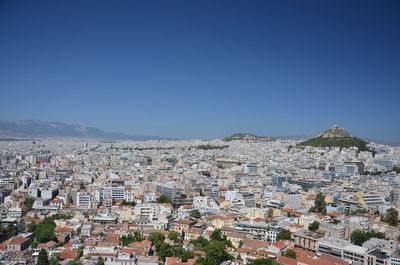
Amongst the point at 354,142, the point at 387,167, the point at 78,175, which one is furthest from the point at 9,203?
the point at 354,142

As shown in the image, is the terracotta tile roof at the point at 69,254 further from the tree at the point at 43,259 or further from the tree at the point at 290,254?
the tree at the point at 290,254

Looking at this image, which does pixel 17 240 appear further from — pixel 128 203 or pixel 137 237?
pixel 128 203

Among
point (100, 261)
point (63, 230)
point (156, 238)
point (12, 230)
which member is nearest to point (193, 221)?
point (156, 238)

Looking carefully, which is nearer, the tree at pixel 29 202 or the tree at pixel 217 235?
the tree at pixel 217 235

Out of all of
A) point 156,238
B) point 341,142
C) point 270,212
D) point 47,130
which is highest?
point 47,130

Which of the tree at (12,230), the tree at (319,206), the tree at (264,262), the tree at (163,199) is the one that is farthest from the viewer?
the tree at (163,199)

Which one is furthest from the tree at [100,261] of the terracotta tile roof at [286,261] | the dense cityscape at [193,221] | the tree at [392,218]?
the tree at [392,218]

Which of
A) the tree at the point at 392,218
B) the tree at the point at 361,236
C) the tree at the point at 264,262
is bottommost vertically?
the tree at the point at 264,262

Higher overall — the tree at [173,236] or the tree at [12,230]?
the tree at [173,236]

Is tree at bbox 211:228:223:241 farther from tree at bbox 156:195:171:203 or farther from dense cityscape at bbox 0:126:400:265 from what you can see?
A: tree at bbox 156:195:171:203

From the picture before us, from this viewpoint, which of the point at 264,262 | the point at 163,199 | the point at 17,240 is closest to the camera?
the point at 264,262
